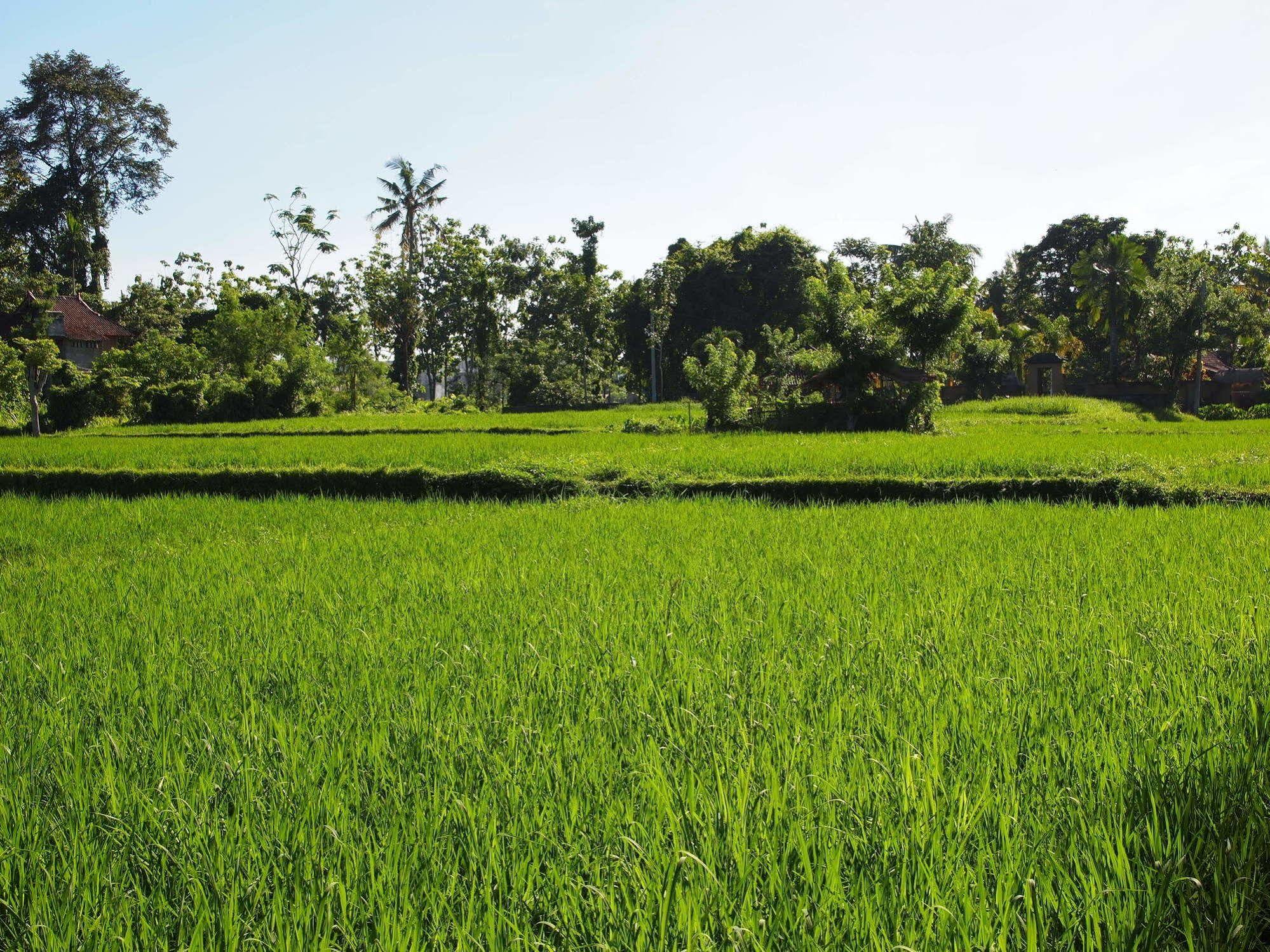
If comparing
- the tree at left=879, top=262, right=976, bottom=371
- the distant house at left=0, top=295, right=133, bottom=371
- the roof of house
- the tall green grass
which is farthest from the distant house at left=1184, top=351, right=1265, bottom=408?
the distant house at left=0, top=295, right=133, bottom=371

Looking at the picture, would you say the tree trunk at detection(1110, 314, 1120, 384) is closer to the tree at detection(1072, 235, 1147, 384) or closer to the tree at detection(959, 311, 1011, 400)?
the tree at detection(1072, 235, 1147, 384)

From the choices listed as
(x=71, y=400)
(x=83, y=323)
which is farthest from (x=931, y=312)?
(x=83, y=323)

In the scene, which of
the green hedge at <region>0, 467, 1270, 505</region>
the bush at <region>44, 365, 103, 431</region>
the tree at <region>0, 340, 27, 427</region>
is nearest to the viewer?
the green hedge at <region>0, 467, 1270, 505</region>

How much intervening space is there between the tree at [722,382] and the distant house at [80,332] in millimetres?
25062

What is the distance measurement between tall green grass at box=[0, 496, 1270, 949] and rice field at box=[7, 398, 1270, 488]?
15.1 feet

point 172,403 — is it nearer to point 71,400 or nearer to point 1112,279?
point 71,400

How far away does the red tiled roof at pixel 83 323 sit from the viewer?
32219 millimetres

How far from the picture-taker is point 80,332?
32406 millimetres

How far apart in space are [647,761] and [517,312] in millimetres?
34171

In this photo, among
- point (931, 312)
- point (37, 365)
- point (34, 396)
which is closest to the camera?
point (931, 312)

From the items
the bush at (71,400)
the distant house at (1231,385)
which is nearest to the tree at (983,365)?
the distant house at (1231,385)

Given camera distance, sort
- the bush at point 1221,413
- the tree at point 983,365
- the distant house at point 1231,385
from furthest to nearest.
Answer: the distant house at point 1231,385 < the tree at point 983,365 < the bush at point 1221,413

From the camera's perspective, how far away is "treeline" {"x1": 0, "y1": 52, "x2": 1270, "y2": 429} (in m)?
23.2

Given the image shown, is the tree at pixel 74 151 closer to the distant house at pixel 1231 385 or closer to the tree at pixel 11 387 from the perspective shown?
the tree at pixel 11 387
